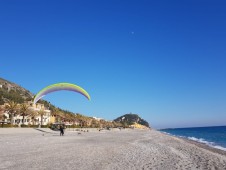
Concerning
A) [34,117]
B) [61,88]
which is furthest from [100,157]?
[34,117]

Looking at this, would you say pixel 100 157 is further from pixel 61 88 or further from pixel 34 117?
pixel 34 117

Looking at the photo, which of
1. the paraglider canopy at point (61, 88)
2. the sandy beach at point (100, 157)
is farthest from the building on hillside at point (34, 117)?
the sandy beach at point (100, 157)

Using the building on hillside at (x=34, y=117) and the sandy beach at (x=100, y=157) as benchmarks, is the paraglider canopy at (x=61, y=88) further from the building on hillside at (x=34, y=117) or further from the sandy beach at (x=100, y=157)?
the building on hillside at (x=34, y=117)

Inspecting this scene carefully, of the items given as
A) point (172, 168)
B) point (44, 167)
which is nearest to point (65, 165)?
point (44, 167)

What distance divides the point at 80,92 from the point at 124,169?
112 feet

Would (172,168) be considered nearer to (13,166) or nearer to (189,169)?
(189,169)

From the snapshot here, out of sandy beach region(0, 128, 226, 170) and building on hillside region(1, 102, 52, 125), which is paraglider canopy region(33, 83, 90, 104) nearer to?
sandy beach region(0, 128, 226, 170)

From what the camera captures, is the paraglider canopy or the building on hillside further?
the building on hillside

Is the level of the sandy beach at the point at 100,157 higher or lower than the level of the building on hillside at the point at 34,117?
lower

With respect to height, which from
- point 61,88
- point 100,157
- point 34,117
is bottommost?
point 100,157

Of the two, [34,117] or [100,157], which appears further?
[34,117]

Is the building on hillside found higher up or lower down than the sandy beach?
higher up

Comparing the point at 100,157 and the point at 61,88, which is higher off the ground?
the point at 61,88

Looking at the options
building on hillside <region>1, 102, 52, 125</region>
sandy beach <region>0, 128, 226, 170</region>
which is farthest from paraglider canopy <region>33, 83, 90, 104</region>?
building on hillside <region>1, 102, 52, 125</region>
